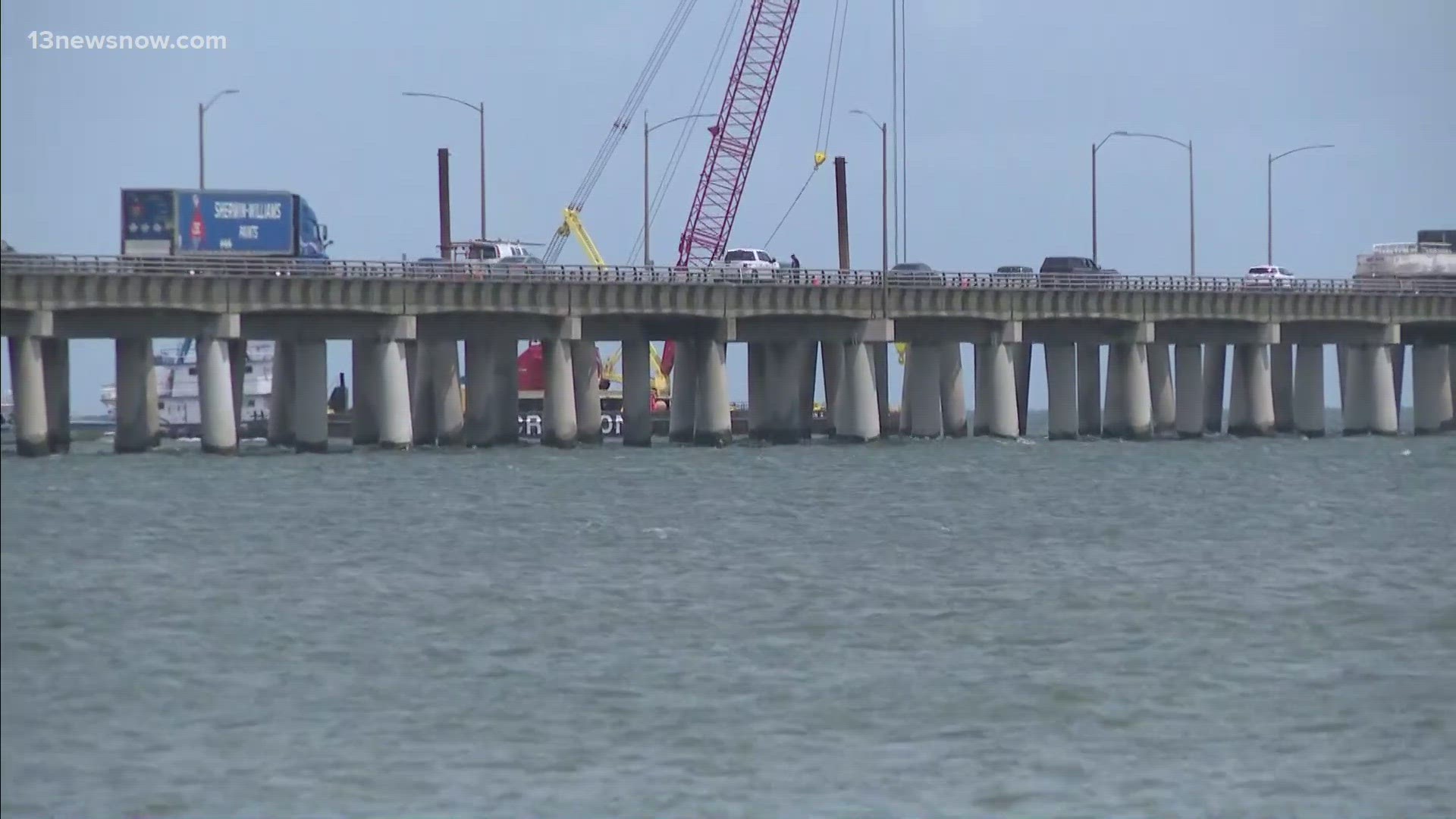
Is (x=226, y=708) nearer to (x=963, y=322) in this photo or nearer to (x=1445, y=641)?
(x=1445, y=641)

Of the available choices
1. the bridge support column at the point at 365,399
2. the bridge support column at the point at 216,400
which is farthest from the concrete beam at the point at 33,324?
the bridge support column at the point at 365,399

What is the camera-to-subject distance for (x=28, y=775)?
1950 cm

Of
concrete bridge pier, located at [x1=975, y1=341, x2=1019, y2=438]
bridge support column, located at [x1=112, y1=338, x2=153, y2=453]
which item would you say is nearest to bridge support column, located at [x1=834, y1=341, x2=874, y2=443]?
concrete bridge pier, located at [x1=975, y1=341, x2=1019, y2=438]

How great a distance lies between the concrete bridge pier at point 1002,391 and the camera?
110750mm

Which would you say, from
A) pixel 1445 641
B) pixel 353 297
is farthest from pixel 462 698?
pixel 353 297

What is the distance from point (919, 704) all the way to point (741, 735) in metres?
3.50

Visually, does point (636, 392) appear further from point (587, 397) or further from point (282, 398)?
point (282, 398)

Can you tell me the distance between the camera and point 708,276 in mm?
105250

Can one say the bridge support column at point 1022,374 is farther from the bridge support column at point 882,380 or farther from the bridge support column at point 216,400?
the bridge support column at point 216,400

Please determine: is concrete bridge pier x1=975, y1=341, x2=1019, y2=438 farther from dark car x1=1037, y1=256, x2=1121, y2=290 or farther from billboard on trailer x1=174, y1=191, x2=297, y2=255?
billboard on trailer x1=174, y1=191, x2=297, y2=255

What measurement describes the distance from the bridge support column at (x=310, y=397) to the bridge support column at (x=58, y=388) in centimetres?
1160

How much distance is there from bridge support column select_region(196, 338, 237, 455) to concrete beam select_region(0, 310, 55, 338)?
7882mm

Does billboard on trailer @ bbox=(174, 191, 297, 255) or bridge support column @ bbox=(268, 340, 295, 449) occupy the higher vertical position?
billboard on trailer @ bbox=(174, 191, 297, 255)

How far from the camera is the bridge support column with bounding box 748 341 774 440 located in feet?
358
